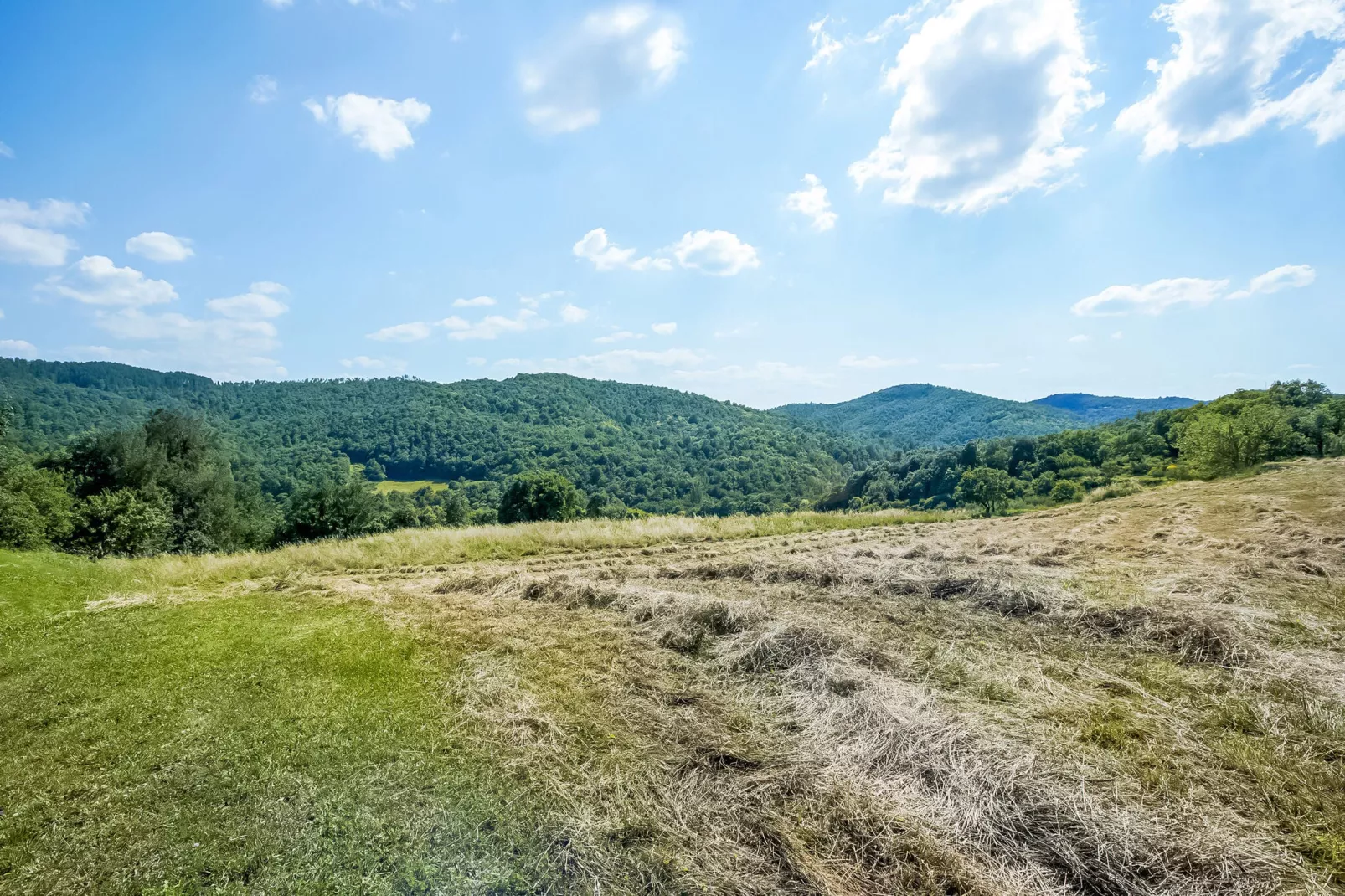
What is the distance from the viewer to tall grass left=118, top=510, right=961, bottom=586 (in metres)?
12.8

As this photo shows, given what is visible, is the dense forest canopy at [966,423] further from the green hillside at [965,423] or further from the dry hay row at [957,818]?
the dry hay row at [957,818]

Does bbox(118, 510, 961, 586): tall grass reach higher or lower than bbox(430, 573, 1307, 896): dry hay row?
lower

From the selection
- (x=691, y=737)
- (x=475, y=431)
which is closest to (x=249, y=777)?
(x=691, y=737)

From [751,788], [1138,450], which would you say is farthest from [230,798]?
[1138,450]

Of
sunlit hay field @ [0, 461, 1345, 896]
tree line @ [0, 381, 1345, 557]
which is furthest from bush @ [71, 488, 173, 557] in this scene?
sunlit hay field @ [0, 461, 1345, 896]

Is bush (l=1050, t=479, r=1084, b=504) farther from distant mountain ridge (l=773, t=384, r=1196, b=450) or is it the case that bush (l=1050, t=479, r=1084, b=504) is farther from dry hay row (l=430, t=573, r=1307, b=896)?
distant mountain ridge (l=773, t=384, r=1196, b=450)

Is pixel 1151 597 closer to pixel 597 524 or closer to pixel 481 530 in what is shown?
pixel 597 524

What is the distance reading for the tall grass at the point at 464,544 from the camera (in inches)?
503

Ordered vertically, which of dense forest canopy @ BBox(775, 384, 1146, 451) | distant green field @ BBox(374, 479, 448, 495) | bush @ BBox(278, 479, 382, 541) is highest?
dense forest canopy @ BBox(775, 384, 1146, 451)

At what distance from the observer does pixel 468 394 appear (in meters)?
129

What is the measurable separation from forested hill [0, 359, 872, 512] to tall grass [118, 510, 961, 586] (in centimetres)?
4433

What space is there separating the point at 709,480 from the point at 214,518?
67926 mm

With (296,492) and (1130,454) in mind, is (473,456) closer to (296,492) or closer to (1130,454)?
(296,492)

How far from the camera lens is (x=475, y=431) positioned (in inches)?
4090
